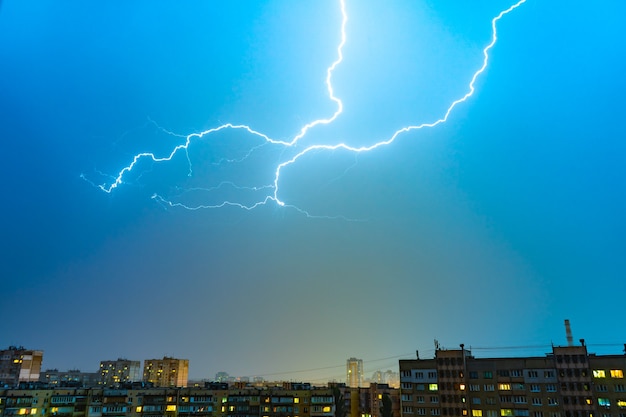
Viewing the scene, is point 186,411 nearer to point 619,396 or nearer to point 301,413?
point 301,413

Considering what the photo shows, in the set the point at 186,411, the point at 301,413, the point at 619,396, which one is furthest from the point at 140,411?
the point at 619,396

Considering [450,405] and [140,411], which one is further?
[140,411]

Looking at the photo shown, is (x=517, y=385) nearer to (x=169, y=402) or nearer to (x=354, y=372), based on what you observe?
(x=169, y=402)

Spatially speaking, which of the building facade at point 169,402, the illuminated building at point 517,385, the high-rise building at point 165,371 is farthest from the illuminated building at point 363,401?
the high-rise building at point 165,371

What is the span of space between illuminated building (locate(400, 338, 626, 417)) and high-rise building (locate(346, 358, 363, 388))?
223ft

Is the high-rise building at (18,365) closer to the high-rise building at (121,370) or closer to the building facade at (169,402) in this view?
the high-rise building at (121,370)

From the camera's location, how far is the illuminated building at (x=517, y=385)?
93.4 ft

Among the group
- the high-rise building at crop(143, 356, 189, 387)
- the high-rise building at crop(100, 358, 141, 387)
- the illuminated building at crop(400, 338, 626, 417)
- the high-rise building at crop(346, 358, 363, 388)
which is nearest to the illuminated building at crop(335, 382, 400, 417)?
the illuminated building at crop(400, 338, 626, 417)

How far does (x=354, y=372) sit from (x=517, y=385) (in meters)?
75.1

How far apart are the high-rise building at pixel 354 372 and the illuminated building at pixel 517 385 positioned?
223 ft

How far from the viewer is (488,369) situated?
105ft

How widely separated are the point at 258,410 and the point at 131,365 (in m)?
49.3

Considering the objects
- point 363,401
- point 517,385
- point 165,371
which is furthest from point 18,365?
point 517,385

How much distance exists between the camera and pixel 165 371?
72.6 meters
